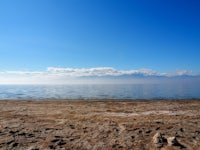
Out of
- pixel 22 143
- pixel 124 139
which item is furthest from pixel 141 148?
pixel 22 143

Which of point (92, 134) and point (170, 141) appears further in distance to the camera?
point (92, 134)

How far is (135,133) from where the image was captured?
12.6m

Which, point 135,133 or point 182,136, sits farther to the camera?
point 135,133

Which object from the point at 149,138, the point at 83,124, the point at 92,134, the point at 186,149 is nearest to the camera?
the point at 186,149

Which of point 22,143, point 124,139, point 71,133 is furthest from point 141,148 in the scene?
point 22,143

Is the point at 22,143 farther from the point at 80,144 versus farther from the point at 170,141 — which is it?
the point at 170,141

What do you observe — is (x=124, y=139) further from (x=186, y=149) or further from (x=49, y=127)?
(x=49, y=127)

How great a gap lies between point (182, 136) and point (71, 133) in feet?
21.5

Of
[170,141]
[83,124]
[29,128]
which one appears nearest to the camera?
[170,141]

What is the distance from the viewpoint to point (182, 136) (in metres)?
11.8

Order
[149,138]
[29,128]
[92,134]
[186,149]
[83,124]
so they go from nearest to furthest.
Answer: [186,149] < [149,138] < [92,134] < [29,128] < [83,124]

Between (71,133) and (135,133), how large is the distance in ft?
12.9

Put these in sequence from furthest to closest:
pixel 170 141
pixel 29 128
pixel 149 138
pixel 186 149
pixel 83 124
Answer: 1. pixel 83 124
2. pixel 29 128
3. pixel 149 138
4. pixel 170 141
5. pixel 186 149

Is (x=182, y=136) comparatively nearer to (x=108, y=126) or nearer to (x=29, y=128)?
(x=108, y=126)
